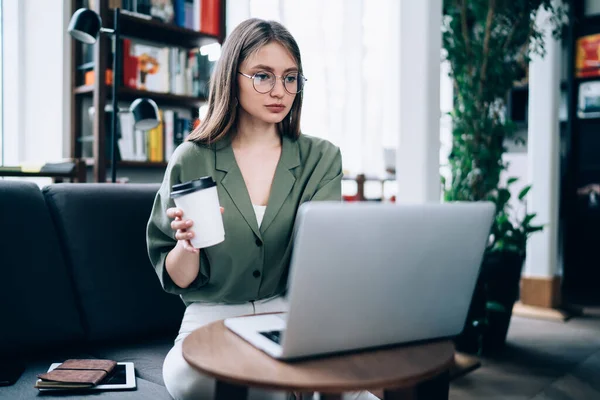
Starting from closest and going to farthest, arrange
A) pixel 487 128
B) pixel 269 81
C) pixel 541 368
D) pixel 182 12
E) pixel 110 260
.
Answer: pixel 269 81, pixel 110 260, pixel 541 368, pixel 487 128, pixel 182 12

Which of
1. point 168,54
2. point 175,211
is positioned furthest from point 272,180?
point 168,54

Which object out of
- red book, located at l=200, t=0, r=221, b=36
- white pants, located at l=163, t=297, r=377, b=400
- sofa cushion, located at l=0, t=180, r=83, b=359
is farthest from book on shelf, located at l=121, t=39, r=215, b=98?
white pants, located at l=163, t=297, r=377, b=400

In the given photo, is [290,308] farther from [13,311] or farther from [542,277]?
[542,277]

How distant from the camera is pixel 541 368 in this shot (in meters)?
2.54

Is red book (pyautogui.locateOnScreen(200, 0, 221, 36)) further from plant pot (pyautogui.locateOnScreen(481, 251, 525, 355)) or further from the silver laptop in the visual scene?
the silver laptop

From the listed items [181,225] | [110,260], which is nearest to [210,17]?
[110,260]

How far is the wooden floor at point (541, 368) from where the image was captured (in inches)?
88.0

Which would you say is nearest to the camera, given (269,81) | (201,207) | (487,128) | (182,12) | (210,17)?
(201,207)

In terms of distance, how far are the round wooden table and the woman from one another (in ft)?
0.97

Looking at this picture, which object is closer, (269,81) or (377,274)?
(377,274)

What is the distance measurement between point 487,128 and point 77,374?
226 cm

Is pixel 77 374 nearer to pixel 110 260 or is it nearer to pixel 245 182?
pixel 110 260

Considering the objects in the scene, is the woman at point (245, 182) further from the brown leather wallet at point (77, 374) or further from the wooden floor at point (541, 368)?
the wooden floor at point (541, 368)

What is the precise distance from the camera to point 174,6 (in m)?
3.23
